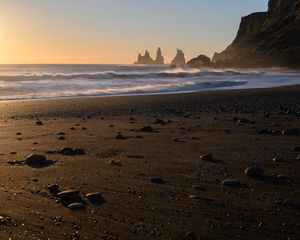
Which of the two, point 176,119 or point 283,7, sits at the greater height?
point 283,7

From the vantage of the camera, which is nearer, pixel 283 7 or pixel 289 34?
pixel 289 34

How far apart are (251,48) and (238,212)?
361 feet

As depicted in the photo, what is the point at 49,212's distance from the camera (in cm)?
405

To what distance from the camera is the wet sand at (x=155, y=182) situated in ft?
12.2

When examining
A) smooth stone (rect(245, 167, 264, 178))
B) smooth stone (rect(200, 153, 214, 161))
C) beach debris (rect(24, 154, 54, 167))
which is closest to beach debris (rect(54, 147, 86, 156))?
beach debris (rect(24, 154, 54, 167))

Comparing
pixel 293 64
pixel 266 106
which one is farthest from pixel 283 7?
pixel 266 106

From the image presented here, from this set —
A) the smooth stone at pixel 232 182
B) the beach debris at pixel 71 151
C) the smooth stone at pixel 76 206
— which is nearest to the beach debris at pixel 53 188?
the smooth stone at pixel 76 206

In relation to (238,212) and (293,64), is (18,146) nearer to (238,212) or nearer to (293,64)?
(238,212)

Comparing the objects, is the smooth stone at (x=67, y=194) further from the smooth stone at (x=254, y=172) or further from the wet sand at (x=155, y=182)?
the smooth stone at (x=254, y=172)

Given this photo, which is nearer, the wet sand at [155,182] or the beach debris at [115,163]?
the wet sand at [155,182]

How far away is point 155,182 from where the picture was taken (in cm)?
498

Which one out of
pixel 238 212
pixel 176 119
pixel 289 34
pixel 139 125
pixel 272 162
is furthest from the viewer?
pixel 289 34

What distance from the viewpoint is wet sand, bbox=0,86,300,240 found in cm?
372

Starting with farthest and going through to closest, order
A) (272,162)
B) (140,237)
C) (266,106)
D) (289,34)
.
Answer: (289,34), (266,106), (272,162), (140,237)
